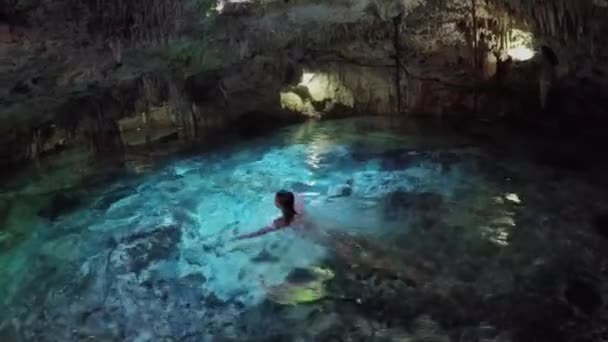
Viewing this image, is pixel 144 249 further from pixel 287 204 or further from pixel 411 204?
pixel 411 204

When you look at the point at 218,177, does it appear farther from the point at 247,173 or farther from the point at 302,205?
the point at 302,205

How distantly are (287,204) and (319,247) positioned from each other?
567 mm

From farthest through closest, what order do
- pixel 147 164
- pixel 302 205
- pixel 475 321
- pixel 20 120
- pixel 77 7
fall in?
pixel 147 164 → pixel 20 120 → pixel 302 205 → pixel 77 7 → pixel 475 321

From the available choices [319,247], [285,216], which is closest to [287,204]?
[285,216]

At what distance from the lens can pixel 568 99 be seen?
876 cm

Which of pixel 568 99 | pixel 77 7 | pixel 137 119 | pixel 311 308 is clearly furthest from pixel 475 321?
pixel 137 119

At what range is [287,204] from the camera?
6.96m

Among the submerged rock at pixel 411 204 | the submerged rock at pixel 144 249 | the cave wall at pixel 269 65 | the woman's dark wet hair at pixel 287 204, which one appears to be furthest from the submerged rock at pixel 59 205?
the submerged rock at pixel 411 204

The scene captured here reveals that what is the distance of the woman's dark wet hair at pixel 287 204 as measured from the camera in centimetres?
690

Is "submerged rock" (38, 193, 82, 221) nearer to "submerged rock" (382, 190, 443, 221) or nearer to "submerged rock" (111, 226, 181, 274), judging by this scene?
"submerged rock" (111, 226, 181, 274)

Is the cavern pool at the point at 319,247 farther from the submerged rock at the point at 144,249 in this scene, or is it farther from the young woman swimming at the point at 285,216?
the young woman swimming at the point at 285,216

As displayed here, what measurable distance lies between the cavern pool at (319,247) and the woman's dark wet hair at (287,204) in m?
0.31

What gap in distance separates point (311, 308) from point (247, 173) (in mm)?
2806

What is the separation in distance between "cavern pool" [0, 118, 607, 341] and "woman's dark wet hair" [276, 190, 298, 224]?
1.03 ft
